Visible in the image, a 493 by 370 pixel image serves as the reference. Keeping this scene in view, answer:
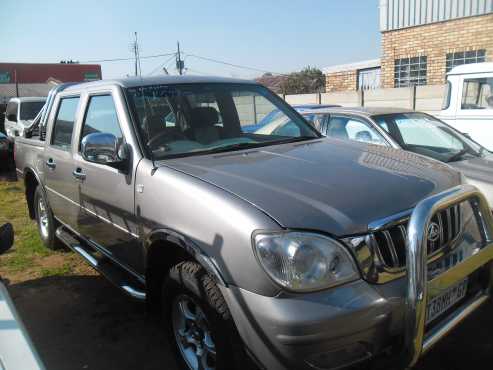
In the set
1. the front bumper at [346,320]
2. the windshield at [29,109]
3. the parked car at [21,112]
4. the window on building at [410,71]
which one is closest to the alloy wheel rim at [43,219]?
the front bumper at [346,320]

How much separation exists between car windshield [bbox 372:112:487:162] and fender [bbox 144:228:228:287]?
11.1 ft

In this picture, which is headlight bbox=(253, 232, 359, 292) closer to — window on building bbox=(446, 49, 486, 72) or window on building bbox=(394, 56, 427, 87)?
window on building bbox=(446, 49, 486, 72)

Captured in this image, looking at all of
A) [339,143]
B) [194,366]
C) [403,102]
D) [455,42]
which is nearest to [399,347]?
[194,366]

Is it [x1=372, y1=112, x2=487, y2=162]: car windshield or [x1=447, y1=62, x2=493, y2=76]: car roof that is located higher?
[x1=447, y1=62, x2=493, y2=76]: car roof

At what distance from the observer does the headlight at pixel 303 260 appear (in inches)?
75.5

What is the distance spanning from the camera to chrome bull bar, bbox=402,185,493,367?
196 cm

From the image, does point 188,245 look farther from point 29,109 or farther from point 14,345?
point 29,109

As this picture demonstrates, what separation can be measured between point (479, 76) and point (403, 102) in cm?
385

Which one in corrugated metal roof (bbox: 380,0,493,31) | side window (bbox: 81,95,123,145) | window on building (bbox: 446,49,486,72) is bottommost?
side window (bbox: 81,95,123,145)

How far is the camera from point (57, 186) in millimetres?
4184

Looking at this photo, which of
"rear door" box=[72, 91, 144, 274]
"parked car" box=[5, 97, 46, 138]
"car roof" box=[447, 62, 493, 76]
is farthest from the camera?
"parked car" box=[5, 97, 46, 138]

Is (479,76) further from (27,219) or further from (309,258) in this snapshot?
(27,219)

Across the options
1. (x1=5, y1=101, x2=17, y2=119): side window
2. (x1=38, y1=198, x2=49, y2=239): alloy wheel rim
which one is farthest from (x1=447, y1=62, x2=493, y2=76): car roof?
(x1=5, y1=101, x2=17, y2=119): side window

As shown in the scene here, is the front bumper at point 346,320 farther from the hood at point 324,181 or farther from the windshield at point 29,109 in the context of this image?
the windshield at point 29,109
